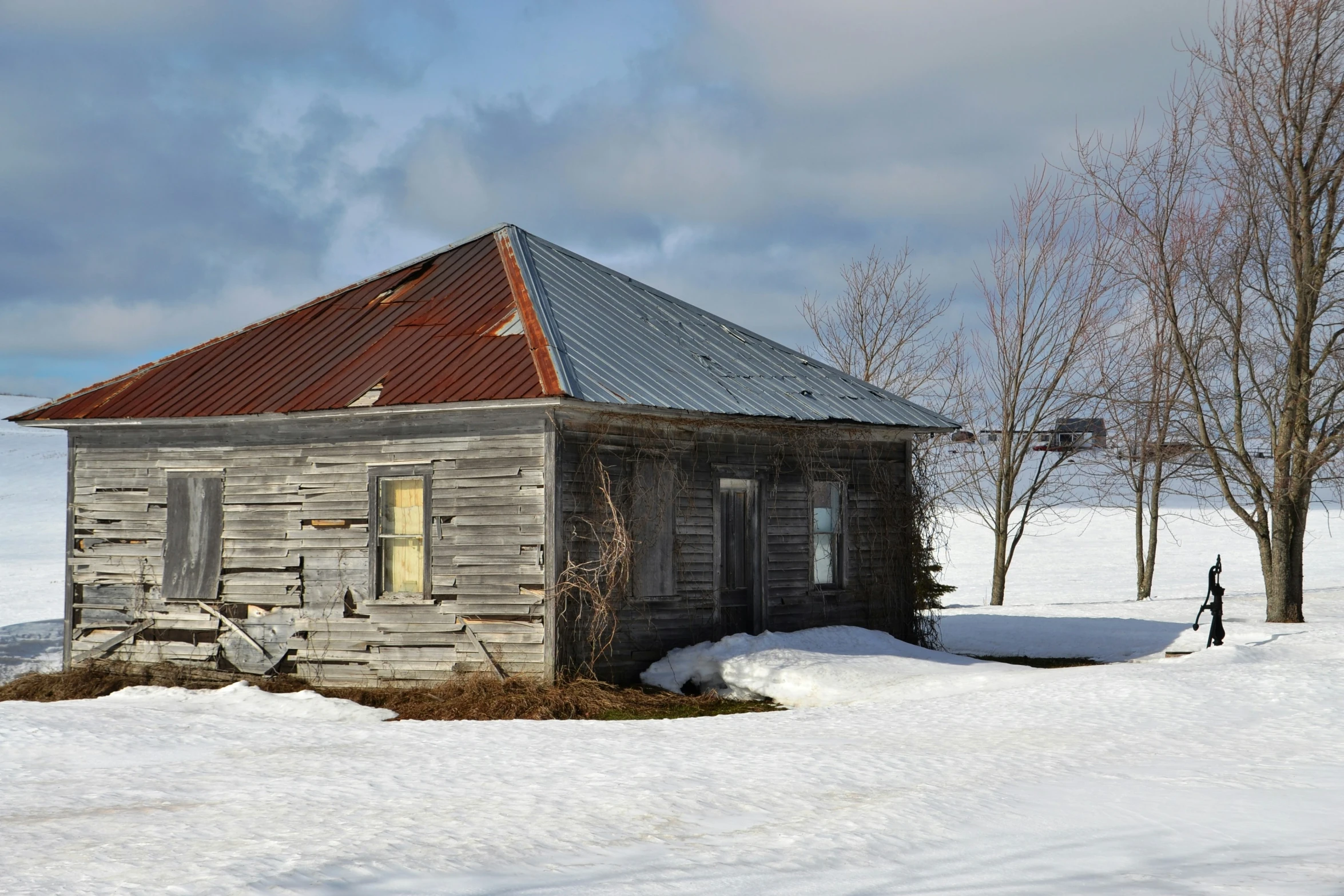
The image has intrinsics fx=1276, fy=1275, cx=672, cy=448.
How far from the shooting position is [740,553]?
16891 millimetres

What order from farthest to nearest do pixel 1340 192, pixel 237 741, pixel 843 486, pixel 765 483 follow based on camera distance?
1. pixel 1340 192
2. pixel 843 486
3. pixel 765 483
4. pixel 237 741

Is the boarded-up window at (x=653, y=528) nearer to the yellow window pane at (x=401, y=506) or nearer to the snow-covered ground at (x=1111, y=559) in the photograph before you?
the yellow window pane at (x=401, y=506)

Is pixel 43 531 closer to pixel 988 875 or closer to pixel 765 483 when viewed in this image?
pixel 765 483

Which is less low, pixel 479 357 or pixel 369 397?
pixel 479 357

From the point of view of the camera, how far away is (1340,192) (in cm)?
2280

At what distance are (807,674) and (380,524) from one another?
5.28 metres

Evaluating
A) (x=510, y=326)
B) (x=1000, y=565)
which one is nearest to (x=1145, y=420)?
(x=1000, y=565)

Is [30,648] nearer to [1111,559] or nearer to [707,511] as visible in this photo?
[707,511]

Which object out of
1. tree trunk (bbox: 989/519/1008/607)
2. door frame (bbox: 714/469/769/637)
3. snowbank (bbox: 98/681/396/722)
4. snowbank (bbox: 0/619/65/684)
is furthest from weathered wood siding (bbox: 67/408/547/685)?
tree trunk (bbox: 989/519/1008/607)

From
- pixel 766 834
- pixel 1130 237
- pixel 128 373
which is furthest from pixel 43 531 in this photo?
pixel 766 834

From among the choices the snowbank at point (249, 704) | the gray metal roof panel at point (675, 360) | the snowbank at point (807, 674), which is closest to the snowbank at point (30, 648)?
the snowbank at point (249, 704)

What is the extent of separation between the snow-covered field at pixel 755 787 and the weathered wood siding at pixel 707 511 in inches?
26.1

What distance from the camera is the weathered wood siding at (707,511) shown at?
568 inches

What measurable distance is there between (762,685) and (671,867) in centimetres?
793
